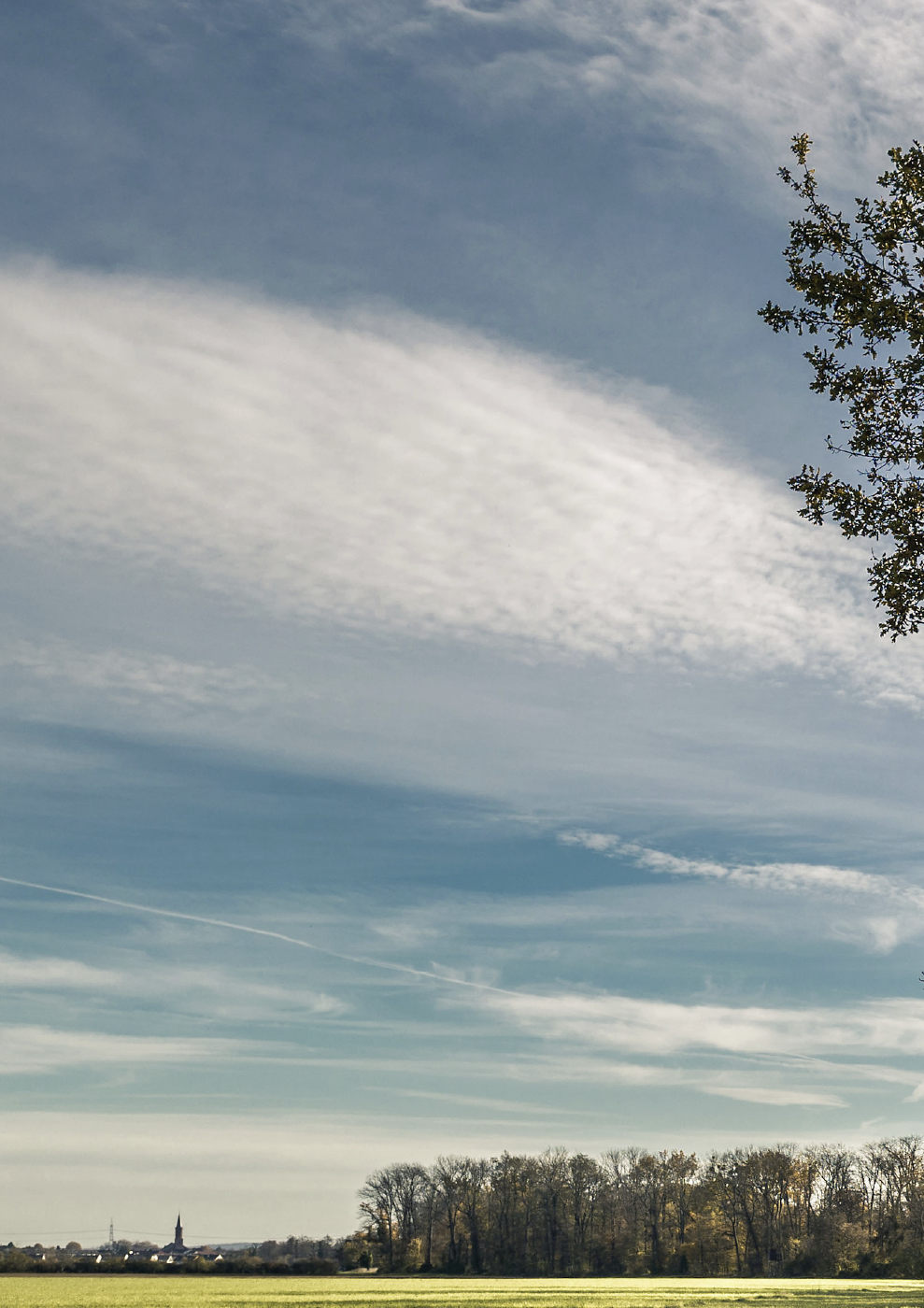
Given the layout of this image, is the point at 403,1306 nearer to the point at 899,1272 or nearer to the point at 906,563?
the point at 906,563

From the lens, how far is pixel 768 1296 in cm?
5234

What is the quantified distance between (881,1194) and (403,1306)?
112 m

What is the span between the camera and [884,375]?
1827cm

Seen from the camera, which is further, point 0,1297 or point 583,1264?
point 583,1264

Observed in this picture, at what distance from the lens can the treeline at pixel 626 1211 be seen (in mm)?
126438

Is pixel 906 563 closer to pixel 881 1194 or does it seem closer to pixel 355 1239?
pixel 881 1194

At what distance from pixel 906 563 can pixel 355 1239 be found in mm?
145607

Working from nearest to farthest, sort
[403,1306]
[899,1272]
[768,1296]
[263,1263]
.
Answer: [403,1306] → [768,1296] → [899,1272] → [263,1263]

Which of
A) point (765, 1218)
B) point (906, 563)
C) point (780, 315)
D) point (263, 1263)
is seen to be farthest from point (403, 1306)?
point (765, 1218)

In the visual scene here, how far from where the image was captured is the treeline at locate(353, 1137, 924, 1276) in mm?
126438

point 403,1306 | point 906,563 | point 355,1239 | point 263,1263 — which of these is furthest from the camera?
point 355,1239

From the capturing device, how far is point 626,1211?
135 m

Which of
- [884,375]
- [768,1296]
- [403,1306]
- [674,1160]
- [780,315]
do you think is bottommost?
[674,1160]

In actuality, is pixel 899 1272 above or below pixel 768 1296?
below
